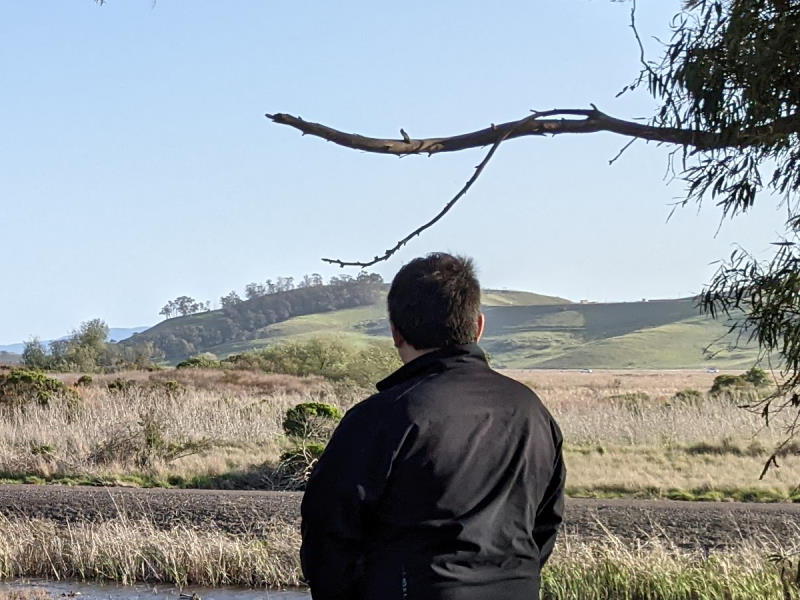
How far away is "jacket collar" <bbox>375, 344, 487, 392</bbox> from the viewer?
2.91 metres

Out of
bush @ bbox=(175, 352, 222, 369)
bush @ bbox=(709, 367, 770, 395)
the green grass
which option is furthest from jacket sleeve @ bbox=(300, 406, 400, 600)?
the green grass

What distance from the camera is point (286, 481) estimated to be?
54.4 ft

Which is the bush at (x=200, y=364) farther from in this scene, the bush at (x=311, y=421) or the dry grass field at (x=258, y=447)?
the bush at (x=311, y=421)

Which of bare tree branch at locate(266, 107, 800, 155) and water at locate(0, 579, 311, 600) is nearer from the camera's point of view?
bare tree branch at locate(266, 107, 800, 155)

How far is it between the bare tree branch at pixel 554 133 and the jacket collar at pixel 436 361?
4.18 feet

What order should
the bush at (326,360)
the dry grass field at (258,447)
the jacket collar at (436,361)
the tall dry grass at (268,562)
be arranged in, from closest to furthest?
1. the jacket collar at (436,361)
2. the tall dry grass at (268,562)
3. the dry grass field at (258,447)
4. the bush at (326,360)

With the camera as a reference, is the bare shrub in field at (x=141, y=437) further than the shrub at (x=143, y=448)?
No

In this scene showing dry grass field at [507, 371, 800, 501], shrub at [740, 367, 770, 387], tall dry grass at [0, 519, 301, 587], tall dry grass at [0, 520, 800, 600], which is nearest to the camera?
tall dry grass at [0, 520, 800, 600]

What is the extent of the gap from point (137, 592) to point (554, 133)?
275 inches

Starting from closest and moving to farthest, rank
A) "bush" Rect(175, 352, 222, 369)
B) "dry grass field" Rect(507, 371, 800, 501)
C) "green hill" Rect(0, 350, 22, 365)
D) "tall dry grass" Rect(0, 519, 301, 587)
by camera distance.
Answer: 1. "tall dry grass" Rect(0, 519, 301, 587)
2. "dry grass field" Rect(507, 371, 800, 501)
3. "bush" Rect(175, 352, 222, 369)
4. "green hill" Rect(0, 350, 22, 365)

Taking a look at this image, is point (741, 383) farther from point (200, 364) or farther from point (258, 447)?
point (200, 364)

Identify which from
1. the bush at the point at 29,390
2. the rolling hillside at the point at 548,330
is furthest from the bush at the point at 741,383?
the rolling hillside at the point at 548,330

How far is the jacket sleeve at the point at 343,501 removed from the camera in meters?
2.72

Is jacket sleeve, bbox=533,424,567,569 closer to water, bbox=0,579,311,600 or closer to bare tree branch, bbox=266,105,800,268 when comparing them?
bare tree branch, bbox=266,105,800,268
